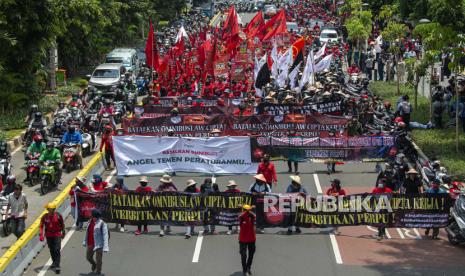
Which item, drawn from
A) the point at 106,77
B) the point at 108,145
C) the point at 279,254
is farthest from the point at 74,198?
the point at 106,77

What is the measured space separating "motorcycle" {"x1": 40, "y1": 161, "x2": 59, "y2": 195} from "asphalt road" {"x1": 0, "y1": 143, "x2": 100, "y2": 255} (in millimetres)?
157

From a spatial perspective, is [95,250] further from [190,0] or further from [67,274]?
[190,0]

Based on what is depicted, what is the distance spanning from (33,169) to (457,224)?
1134cm

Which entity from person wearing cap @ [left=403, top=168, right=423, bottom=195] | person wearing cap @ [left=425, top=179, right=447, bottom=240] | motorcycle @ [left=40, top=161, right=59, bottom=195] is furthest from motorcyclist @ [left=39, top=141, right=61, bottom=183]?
person wearing cap @ [left=425, top=179, right=447, bottom=240]

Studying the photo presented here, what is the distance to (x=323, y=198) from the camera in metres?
19.1

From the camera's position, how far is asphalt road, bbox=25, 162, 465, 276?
17250mm

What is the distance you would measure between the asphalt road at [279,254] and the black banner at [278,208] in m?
0.37

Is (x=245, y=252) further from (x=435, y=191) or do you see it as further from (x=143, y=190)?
(x=435, y=191)

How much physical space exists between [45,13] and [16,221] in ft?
53.7

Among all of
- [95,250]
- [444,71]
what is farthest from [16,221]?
[444,71]

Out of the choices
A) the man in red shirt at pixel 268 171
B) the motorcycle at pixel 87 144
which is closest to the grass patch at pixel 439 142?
the man in red shirt at pixel 268 171

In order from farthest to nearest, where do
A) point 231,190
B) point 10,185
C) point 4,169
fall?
1. point 4,169
2. point 10,185
3. point 231,190

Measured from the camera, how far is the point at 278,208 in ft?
62.9

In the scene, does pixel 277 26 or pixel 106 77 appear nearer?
pixel 277 26
